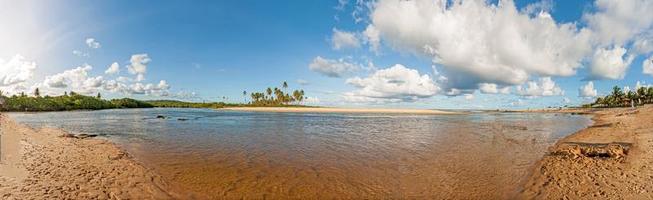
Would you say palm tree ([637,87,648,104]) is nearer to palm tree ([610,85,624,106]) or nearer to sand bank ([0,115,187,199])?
palm tree ([610,85,624,106])

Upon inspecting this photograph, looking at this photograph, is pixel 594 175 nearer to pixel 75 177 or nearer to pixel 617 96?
pixel 75 177

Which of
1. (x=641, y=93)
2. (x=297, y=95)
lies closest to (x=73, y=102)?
(x=297, y=95)

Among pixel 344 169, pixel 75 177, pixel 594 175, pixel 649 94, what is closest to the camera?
pixel 594 175

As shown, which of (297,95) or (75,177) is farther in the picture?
(297,95)

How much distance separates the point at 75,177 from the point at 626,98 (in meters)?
175

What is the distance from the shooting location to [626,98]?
125 m

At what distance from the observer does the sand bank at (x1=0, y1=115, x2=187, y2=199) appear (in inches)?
367

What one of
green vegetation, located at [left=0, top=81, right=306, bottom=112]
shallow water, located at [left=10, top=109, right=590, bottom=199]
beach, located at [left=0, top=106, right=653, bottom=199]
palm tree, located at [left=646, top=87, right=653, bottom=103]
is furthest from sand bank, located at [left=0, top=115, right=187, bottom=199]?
palm tree, located at [left=646, top=87, right=653, bottom=103]

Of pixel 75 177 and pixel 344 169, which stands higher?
pixel 75 177

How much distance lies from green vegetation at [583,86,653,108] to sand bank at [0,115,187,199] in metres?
141

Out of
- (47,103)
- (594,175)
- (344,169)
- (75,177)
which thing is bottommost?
(344,169)

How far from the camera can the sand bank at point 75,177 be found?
932 cm

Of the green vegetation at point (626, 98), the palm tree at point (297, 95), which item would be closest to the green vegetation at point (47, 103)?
the palm tree at point (297, 95)

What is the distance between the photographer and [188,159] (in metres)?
15.5
